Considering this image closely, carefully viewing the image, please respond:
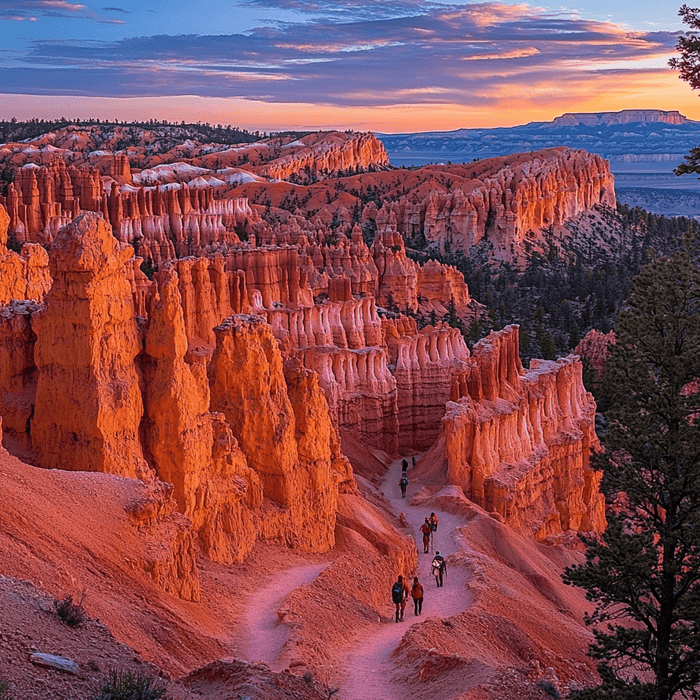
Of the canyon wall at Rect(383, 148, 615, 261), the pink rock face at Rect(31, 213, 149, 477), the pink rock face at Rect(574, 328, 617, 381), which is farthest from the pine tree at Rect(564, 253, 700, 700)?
the canyon wall at Rect(383, 148, 615, 261)

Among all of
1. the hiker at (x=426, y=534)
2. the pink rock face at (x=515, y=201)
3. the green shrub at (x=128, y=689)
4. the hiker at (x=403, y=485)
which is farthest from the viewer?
the pink rock face at (x=515, y=201)

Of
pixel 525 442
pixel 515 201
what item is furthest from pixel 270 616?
pixel 515 201

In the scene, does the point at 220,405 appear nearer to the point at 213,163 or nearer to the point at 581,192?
the point at 581,192

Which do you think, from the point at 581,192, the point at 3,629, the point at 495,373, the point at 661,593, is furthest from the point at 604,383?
the point at 581,192

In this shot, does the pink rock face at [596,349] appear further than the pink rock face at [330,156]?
No

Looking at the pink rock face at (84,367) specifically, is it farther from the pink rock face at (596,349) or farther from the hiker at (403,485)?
the pink rock face at (596,349)

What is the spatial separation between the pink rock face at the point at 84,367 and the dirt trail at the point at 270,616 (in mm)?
2901

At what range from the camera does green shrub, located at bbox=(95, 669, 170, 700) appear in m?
8.88

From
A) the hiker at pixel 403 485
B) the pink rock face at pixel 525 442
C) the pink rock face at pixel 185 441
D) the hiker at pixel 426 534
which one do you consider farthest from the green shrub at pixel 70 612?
the pink rock face at pixel 525 442

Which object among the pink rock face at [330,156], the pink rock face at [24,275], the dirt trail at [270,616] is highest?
the pink rock face at [330,156]

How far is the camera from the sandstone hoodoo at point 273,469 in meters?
13.6

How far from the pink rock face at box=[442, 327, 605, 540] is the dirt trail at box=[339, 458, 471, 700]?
7.54 feet

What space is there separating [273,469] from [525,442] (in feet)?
47.1

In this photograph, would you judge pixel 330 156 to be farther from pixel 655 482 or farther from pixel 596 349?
pixel 655 482
